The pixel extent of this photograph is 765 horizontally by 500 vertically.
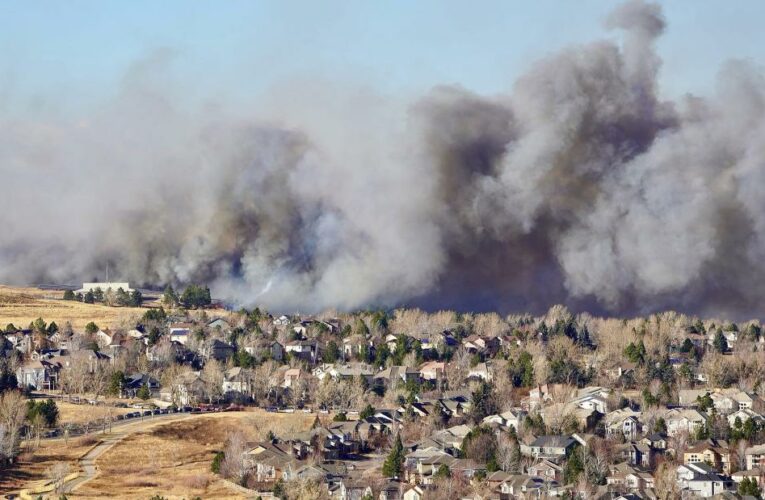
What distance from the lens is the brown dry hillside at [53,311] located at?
68.8 meters

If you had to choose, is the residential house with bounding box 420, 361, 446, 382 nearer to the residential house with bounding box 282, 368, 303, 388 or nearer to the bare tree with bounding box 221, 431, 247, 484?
the residential house with bounding box 282, 368, 303, 388

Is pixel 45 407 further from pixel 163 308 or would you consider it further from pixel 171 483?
pixel 163 308

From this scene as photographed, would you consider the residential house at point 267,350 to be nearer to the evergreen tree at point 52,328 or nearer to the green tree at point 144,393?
the green tree at point 144,393

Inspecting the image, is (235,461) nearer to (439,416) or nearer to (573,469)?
(573,469)

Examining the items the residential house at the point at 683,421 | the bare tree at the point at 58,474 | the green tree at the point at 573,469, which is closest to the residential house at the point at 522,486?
the green tree at the point at 573,469

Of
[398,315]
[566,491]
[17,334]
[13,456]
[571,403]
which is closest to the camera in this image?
[566,491]

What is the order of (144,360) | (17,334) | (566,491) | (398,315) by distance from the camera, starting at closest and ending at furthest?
1. (566,491)
2. (144,360)
3. (17,334)
4. (398,315)

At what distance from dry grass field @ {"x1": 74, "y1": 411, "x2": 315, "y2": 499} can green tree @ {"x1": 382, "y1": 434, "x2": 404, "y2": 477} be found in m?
4.55

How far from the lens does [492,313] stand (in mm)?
Result: 73188

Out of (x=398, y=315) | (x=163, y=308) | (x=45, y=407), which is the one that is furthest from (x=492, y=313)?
(x=45, y=407)

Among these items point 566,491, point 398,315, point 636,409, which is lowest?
point 566,491

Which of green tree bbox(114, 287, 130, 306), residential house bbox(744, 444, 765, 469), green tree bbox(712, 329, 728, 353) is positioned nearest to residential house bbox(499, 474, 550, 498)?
residential house bbox(744, 444, 765, 469)

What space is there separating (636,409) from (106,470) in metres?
19.0

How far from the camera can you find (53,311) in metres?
71.9
